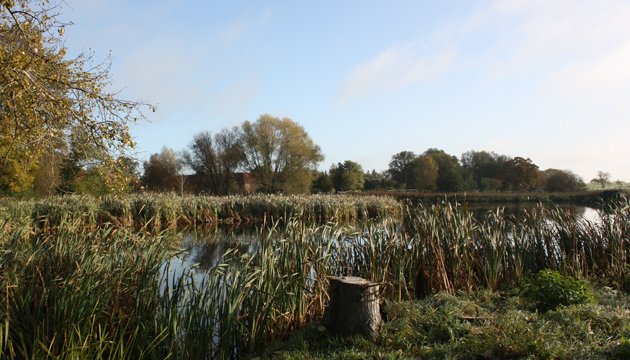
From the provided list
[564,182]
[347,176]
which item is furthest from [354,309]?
[564,182]

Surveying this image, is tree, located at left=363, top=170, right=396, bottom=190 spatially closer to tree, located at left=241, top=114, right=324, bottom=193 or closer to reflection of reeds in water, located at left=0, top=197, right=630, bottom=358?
tree, located at left=241, top=114, right=324, bottom=193

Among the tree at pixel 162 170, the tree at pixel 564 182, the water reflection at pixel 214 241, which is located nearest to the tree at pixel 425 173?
the tree at pixel 564 182

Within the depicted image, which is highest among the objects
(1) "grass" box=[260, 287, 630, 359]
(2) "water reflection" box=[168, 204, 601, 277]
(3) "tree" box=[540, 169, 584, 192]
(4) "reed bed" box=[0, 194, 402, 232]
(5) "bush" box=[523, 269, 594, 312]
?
(3) "tree" box=[540, 169, 584, 192]

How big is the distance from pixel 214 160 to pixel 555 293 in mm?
43486

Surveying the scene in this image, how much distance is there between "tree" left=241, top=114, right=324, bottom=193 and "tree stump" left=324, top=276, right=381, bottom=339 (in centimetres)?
3933

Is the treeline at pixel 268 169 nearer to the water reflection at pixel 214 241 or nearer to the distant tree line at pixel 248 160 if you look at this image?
the distant tree line at pixel 248 160

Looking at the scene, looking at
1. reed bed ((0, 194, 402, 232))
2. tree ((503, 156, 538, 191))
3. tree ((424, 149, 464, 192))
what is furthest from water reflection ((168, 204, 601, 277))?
tree ((503, 156, 538, 191))

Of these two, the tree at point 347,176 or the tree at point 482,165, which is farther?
the tree at point 482,165

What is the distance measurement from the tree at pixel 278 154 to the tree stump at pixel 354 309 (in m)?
39.3

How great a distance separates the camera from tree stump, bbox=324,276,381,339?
4.23 meters

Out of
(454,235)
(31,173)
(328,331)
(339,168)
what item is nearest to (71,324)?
(328,331)

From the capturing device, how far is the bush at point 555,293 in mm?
4754

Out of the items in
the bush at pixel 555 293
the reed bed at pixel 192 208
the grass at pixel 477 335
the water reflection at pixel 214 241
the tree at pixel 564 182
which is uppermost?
the tree at pixel 564 182

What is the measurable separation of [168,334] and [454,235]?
3839 mm
